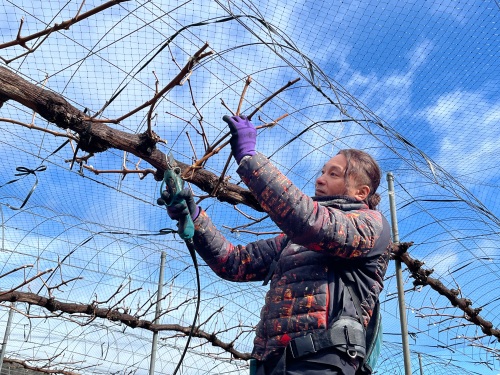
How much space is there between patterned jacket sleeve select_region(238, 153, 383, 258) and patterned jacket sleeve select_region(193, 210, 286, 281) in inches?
15.8

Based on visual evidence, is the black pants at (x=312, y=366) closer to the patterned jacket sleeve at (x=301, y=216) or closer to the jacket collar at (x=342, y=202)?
the patterned jacket sleeve at (x=301, y=216)

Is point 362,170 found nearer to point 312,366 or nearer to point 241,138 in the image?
point 241,138

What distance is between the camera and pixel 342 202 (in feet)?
6.07

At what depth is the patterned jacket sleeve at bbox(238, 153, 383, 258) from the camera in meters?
1.57

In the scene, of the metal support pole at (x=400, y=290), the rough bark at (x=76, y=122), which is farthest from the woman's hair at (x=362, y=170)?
the metal support pole at (x=400, y=290)

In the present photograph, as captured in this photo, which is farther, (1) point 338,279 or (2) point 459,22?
(2) point 459,22

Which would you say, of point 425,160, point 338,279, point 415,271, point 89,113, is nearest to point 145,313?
point 415,271

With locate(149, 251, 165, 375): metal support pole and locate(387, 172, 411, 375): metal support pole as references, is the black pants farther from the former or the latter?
locate(149, 251, 165, 375): metal support pole

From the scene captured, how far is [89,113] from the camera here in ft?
8.11

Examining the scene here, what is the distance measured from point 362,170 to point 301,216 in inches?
19.7

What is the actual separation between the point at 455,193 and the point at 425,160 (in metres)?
0.51

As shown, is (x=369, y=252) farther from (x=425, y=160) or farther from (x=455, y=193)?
(x=455, y=193)

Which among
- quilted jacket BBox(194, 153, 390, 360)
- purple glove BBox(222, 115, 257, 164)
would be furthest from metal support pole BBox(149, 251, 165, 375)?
purple glove BBox(222, 115, 257, 164)

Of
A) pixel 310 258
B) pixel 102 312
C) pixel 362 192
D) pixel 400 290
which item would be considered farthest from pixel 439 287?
pixel 310 258
